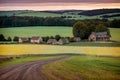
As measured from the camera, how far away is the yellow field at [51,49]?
2.80 meters

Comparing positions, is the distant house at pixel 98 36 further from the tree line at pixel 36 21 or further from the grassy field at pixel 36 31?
the grassy field at pixel 36 31

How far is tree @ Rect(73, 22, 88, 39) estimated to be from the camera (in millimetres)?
2812

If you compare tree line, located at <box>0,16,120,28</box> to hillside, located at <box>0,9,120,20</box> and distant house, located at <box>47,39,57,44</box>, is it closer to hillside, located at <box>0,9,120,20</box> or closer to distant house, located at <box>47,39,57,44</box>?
hillside, located at <box>0,9,120,20</box>

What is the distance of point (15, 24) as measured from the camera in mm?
2883

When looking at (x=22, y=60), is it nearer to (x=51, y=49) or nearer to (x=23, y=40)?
(x=23, y=40)

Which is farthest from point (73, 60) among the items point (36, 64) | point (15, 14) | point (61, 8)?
point (15, 14)

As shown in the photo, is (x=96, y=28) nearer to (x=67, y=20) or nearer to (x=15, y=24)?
(x=67, y=20)

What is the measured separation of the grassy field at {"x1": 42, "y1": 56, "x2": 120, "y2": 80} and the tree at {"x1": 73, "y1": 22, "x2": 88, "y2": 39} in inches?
9.3

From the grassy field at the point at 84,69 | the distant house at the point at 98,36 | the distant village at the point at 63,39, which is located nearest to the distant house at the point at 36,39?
the distant village at the point at 63,39

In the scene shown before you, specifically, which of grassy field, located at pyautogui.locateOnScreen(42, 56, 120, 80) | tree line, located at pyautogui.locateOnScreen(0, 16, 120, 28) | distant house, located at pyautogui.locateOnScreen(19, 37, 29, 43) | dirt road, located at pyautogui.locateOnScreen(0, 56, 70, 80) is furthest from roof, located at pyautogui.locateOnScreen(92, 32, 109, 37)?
distant house, located at pyautogui.locateOnScreen(19, 37, 29, 43)

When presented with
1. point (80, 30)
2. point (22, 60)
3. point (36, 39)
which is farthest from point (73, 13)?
point (22, 60)

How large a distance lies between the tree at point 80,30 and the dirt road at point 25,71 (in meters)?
0.29

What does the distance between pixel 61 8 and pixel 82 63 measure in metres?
0.64

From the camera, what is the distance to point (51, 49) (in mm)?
2842
